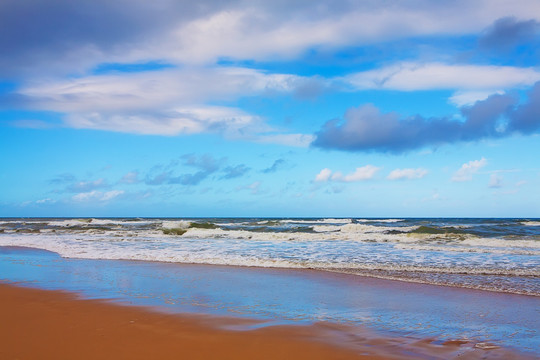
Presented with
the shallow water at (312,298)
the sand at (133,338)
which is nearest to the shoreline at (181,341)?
the sand at (133,338)

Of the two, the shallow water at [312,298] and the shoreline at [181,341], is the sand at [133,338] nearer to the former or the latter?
the shoreline at [181,341]

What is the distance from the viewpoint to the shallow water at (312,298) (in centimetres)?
562

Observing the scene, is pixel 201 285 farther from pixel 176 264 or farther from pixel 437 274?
pixel 437 274

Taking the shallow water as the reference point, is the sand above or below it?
above

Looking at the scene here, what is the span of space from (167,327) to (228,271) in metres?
5.45

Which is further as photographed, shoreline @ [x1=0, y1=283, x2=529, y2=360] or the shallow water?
the shallow water

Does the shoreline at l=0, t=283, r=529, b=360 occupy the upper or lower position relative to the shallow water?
upper

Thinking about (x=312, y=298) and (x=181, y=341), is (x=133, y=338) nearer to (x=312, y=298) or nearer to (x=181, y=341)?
(x=181, y=341)

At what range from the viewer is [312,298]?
7414 mm

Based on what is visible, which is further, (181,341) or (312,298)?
(312,298)

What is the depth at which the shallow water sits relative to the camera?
5.62 m

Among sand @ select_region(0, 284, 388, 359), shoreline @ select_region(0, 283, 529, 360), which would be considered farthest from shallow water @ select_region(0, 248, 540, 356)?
sand @ select_region(0, 284, 388, 359)

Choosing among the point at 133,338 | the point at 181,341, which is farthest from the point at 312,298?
the point at 133,338

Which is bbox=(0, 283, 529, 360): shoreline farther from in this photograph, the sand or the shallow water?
the shallow water
